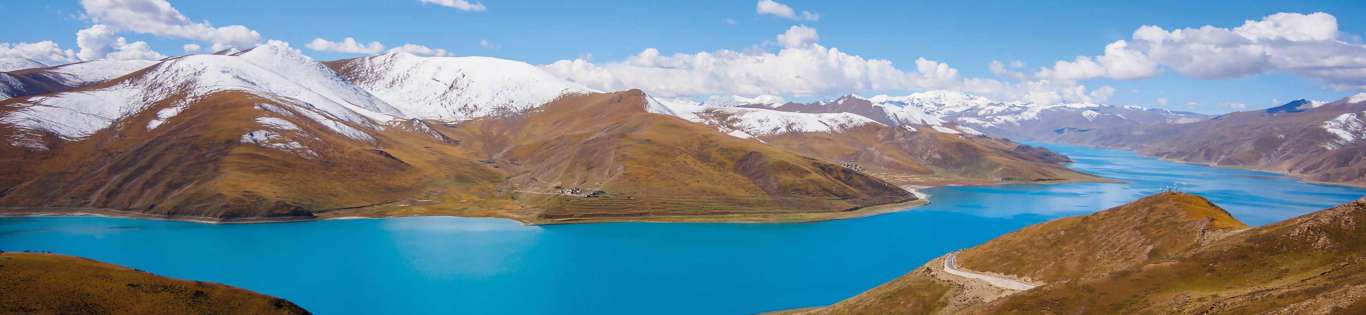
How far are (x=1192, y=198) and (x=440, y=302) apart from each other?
97.1 metres

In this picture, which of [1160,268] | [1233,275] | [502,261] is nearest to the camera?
[1233,275]

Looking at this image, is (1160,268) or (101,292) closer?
(101,292)

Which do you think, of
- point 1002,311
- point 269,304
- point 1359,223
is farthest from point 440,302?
point 1359,223

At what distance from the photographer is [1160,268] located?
7362cm

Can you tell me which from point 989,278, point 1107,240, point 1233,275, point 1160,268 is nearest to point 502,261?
point 989,278

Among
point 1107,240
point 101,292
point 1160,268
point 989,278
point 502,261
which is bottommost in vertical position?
point 502,261

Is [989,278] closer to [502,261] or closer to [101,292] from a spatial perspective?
[101,292]

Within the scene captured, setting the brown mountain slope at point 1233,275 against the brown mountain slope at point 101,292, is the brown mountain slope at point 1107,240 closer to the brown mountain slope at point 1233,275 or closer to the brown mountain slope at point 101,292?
the brown mountain slope at point 1233,275

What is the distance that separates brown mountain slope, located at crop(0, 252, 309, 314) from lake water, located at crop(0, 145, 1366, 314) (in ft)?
153

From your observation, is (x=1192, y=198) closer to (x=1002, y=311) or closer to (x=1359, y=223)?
(x=1359, y=223)

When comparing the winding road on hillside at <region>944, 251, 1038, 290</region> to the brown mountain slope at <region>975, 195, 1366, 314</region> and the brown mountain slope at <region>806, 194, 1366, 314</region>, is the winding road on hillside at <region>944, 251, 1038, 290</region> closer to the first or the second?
the brown mountain slope at <region>806, 194, 1366, 314</region>

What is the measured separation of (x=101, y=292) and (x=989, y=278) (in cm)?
8399

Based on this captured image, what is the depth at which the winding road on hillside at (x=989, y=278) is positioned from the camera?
8738 cm

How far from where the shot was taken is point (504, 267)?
140 metres
